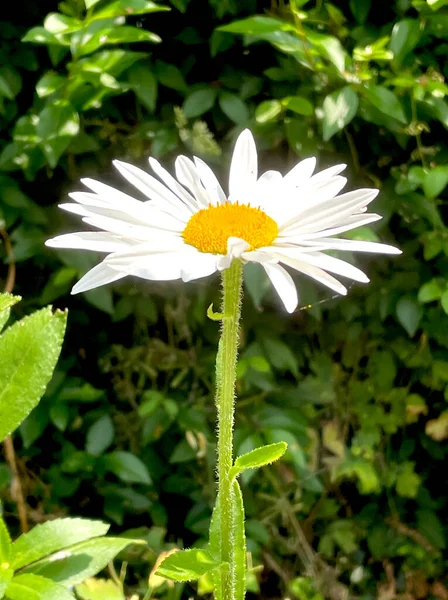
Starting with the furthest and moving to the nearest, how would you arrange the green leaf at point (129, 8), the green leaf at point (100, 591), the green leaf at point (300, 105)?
the green leaf at point (300, 105) → the green leaf at point (129, 8) → the green leaf at point (100, 591)

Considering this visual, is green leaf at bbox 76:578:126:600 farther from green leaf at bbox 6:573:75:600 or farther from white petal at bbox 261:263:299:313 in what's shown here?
white petal at bbox 261:263:299:313

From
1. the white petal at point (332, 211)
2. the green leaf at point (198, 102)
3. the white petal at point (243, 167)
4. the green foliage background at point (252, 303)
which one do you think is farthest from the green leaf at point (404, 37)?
the white petal at point (332, 211)

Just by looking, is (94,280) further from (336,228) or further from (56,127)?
(56,127)

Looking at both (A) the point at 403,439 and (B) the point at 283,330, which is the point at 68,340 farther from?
(A) the point at 403,439

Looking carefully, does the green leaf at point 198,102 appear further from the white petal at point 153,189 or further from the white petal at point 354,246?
the white petal at point 354,246

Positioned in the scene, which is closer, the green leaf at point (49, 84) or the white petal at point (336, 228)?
the white petal at point (336, 228)

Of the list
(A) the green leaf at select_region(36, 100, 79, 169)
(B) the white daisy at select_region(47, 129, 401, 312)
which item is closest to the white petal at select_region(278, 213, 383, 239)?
(B) the white daisy at select_region(47, 129, 401, 312)

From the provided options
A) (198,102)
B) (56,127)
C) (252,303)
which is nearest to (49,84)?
(56,127)
